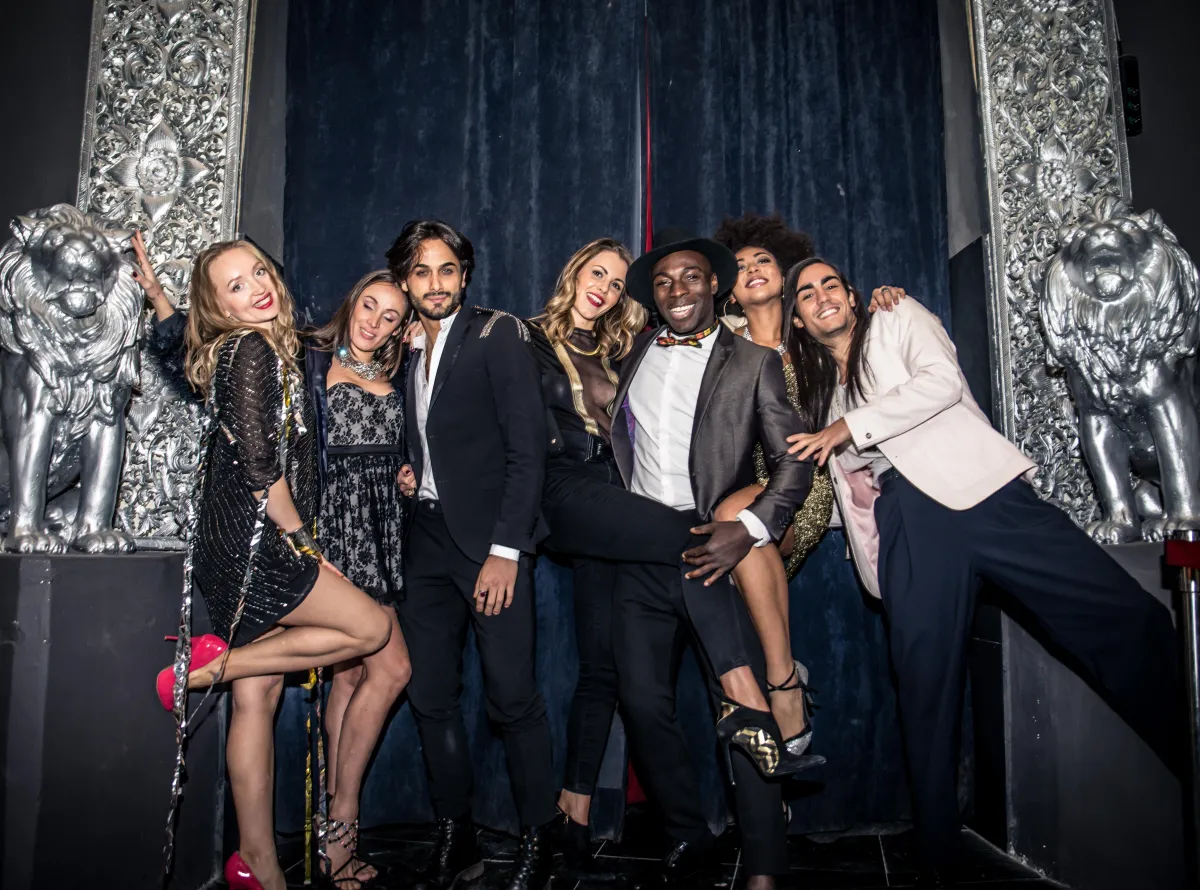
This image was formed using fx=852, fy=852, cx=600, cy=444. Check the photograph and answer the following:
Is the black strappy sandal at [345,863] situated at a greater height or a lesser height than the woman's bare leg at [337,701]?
lesser

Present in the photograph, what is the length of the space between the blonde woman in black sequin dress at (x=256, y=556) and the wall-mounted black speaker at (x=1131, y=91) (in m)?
3.46

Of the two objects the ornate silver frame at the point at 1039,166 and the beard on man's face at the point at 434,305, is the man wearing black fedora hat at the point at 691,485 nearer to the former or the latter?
the beard on man's face at the point at 434,305

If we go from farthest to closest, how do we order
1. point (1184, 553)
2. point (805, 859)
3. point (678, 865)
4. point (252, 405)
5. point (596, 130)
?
point (596, 130)
point (805, 859)
point (678, 865)
point (252, 405)
point (1184, 553)

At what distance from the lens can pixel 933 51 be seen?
3.80m

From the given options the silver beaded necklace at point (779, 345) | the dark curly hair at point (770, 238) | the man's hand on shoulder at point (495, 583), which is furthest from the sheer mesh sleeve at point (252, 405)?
the dark curly hair at point (770, 238)

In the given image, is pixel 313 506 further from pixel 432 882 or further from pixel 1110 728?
pixel 1110 728

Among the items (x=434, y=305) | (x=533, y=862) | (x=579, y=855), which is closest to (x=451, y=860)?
(x=533, y=862)

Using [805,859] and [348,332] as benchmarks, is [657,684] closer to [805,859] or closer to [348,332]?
[805,859]

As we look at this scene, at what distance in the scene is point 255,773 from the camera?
2.51m

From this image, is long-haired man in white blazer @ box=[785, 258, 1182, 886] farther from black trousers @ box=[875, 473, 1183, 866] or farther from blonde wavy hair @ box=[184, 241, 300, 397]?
blonde wavy hair @ box=[184, 241, 300, 397]

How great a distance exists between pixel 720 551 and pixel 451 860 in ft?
4.67

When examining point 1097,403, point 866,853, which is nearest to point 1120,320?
point 1097,403

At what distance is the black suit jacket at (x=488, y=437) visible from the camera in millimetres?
2768

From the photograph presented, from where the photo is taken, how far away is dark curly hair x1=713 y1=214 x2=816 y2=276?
11.6 feet
